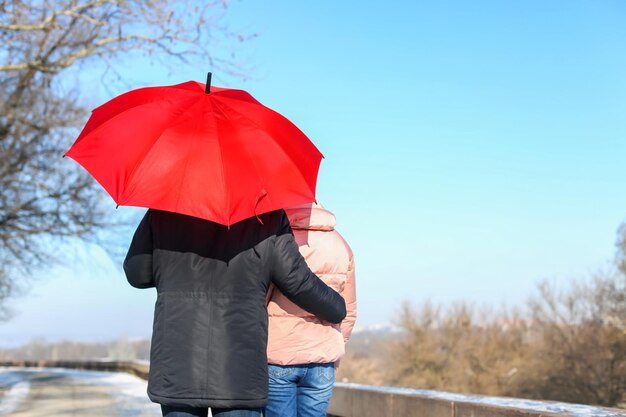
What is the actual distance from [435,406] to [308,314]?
2.72 metres

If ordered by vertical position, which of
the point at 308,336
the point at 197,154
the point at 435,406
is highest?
the point at 197,154

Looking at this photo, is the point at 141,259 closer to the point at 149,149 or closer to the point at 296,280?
the point at 149,149

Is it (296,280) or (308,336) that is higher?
(296,280)

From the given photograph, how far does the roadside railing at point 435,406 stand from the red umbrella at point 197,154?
8.53 feet

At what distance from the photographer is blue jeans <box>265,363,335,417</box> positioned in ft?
12.5

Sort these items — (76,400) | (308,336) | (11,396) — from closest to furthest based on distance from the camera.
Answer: (308,336)
(76,400)
(11,396)

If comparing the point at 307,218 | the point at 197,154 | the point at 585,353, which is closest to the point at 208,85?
the point at 197,154

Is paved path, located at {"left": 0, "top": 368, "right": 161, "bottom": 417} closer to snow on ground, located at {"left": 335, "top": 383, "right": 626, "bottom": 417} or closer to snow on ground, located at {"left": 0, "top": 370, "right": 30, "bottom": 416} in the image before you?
snow on ground, located at {"left": 0, "top": 370, "right": 30, "bottom": 416}

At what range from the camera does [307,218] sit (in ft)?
13.1

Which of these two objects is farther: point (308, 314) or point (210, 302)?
point (308, 314)

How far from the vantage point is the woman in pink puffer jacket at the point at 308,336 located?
3.80 m

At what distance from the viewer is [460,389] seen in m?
62.4

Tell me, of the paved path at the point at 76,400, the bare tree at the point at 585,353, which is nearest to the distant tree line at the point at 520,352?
the bare tree at the point at 585,353

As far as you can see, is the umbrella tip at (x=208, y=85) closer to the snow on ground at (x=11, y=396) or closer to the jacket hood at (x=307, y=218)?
the jacket hood at (x=307, y=218)
